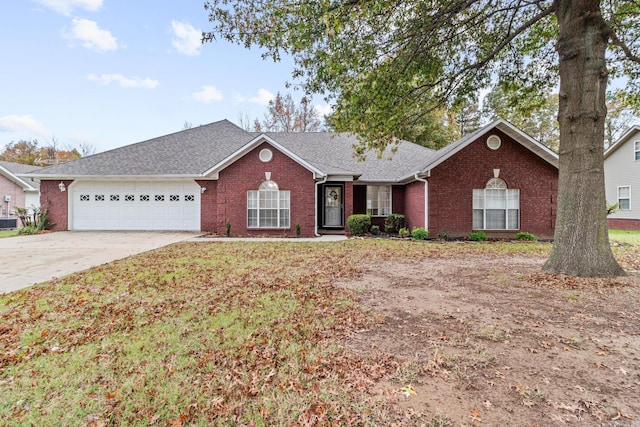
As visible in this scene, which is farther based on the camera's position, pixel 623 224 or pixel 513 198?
pixel 623 224

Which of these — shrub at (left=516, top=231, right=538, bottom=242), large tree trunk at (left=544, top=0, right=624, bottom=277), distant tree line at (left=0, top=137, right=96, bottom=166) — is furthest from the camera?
distant tree line at (left=0, top=137, right=96, bottom=166)

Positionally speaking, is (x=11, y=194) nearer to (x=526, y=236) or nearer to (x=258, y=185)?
(x=258, y=185)

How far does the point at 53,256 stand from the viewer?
8.93 m

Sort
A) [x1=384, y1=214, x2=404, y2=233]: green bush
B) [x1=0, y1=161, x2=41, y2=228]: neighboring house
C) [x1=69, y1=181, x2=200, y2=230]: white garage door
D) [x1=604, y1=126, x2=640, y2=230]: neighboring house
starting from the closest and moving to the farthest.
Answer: [x1=384, y1=214, x2=404, y2=233]: green bush, [x1=69, y1=181, x2=200, y2=230]: white garage door, [x1=604, y1=126, x2=640, y2=230]: neighboring house, [x1=0, y1=161, x2=41, y2=228]: neighboring house

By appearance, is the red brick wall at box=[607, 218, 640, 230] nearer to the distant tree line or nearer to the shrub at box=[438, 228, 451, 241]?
the shrub at box=[438, 228, 451, 241]

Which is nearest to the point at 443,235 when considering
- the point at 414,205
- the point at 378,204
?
the point at 414,205

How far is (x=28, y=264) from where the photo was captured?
25.4 feet

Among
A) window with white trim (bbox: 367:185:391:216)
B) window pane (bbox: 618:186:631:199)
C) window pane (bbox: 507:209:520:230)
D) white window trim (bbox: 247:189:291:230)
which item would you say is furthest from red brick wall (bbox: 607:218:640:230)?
white window trim (bbox: 247:189:291:230)

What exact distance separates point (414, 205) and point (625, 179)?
1542 centimetres

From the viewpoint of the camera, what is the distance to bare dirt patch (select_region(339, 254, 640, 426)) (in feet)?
7.66

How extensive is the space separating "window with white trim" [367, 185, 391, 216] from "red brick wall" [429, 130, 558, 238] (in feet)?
11.5

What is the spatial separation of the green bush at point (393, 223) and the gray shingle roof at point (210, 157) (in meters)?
1.98

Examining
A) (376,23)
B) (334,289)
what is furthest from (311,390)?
(376,23)

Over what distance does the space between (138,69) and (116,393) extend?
19679 mm
